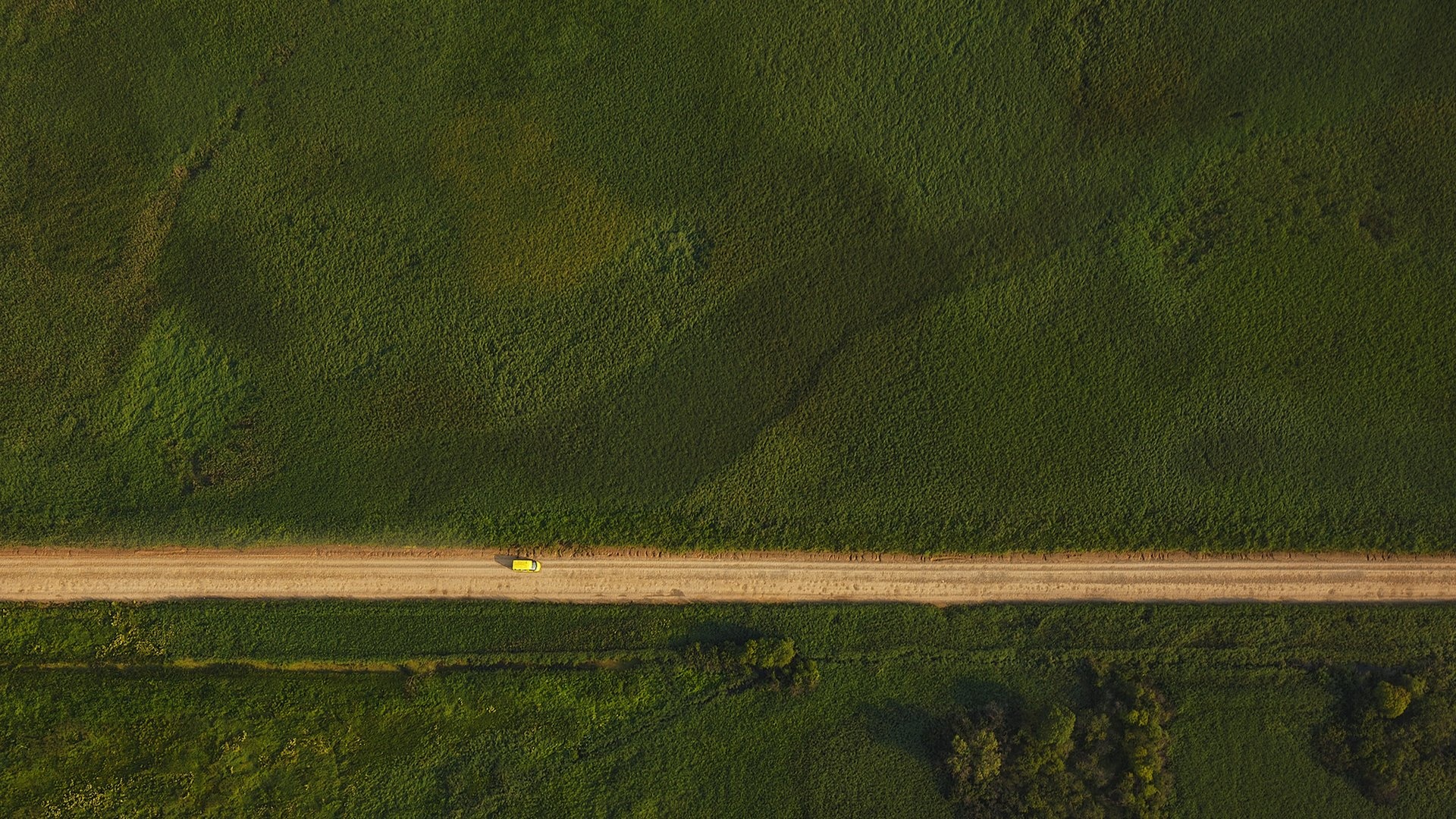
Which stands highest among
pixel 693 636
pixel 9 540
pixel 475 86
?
pixel 475 86

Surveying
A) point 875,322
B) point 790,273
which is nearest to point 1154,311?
point 875,322

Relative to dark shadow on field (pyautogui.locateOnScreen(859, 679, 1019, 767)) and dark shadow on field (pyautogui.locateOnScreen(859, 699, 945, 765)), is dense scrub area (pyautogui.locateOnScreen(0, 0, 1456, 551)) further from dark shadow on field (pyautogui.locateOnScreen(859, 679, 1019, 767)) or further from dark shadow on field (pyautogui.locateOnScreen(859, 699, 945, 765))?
dark shadow on field (pyautogui.locateOnScreen(859, 699, 945, 765))

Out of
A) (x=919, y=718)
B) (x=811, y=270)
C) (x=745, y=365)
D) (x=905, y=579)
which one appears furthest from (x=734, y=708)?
(x=811, y=270)

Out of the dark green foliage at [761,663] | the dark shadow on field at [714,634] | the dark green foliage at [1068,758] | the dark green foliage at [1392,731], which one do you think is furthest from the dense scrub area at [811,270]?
the dark green foliage at [1068,758]

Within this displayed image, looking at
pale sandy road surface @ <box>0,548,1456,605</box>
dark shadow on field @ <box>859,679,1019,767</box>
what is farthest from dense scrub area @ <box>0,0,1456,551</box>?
dark shadow on field @ <box>859,679,1019,767</box>

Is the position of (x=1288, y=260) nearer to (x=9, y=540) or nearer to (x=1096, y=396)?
(x=1096, y=396)
